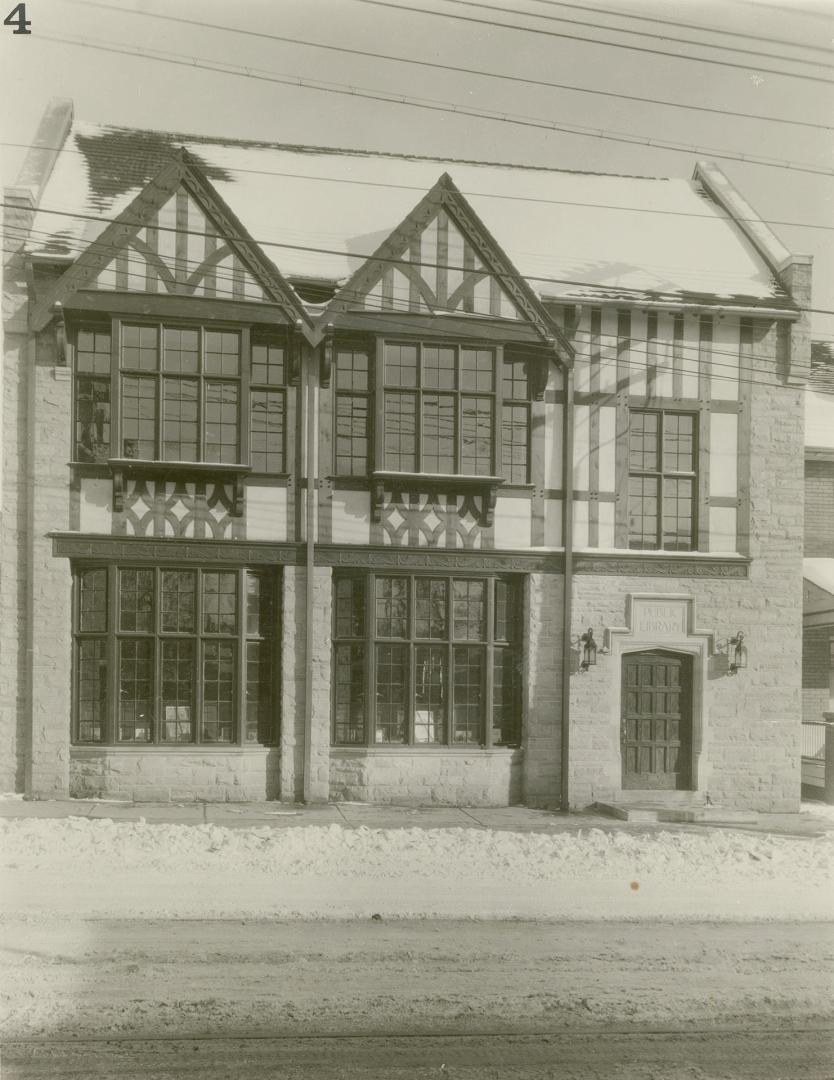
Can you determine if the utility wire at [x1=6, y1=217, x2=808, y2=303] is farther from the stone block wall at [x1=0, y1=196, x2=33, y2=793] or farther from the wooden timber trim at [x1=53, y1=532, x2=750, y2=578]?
the wooden timber trim at [x1=53, y1=532, x2=750, y2=578]

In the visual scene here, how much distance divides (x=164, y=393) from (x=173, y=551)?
7.76 ft

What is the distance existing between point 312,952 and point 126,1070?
2398 mm

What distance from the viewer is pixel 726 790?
1655 centimetres

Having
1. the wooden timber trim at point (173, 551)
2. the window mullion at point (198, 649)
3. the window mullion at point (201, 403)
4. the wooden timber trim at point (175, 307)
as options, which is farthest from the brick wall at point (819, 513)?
the window mullion at point (198, 649)

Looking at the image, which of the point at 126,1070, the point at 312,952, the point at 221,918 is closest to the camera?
the point at 126,1070

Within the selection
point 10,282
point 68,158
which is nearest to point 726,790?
point 10,282

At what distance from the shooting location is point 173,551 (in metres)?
15.4

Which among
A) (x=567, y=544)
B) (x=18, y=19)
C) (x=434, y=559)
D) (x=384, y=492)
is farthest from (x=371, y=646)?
(x=18, y=19)

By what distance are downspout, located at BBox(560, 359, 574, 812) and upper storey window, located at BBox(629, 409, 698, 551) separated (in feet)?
3.61

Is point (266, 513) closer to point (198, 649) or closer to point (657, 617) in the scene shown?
point (198, 649)

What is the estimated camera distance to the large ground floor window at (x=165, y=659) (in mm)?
15375

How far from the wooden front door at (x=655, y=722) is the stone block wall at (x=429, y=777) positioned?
1920 millimetres

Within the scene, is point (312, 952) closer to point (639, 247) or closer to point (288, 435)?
point (288, 435)

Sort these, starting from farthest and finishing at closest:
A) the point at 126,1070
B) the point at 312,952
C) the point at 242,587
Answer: the point at 242,587 → the point at 312,952 → the point at 126,1070
